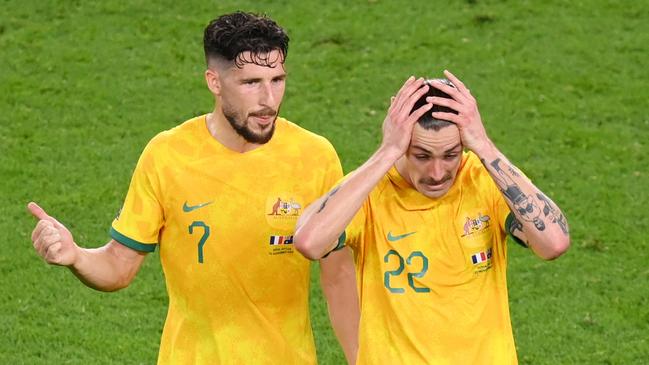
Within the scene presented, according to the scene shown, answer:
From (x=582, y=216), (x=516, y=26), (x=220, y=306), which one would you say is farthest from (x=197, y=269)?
(x=516, y=26)

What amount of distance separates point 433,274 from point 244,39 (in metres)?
1.29

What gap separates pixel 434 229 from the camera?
6262mm

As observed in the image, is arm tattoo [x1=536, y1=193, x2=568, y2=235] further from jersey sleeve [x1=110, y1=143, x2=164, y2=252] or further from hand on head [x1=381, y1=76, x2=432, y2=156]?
jersey sleeve [x1=110, y1=143, x2=164, y2=252]

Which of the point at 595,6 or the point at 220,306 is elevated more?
the point at 220,306

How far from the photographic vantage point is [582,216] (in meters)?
11.5

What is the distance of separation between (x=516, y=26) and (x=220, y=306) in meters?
8.30

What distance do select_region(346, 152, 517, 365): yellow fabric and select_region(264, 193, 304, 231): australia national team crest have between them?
386 millimetres

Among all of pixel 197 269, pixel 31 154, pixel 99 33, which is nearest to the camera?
pixel 197 269

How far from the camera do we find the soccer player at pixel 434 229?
19.7 ft

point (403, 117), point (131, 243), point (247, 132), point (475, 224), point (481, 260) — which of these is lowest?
point (131, 243)

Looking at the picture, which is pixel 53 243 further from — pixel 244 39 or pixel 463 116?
pixel 463 116

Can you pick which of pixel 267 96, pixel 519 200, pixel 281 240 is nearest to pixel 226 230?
pixel 281 240

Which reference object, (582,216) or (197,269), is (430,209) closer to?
(197,269)

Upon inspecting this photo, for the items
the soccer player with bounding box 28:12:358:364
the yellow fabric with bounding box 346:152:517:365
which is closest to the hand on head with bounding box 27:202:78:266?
the soccer player with bounding box 28:12:358:364
